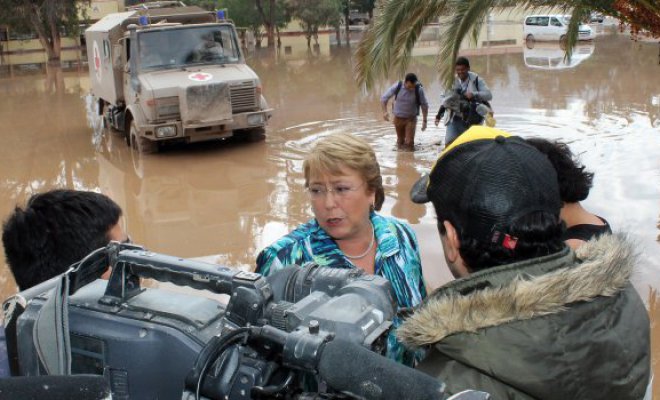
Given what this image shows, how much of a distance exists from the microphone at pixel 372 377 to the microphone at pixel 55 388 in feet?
1.15

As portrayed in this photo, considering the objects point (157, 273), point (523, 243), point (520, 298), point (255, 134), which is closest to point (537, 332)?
point (520, 298)

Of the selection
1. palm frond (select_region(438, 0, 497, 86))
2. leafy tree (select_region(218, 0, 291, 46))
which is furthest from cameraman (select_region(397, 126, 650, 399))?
leafy tree (select_region(218, 0, 291, 46))

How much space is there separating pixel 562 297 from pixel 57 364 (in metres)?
0.95

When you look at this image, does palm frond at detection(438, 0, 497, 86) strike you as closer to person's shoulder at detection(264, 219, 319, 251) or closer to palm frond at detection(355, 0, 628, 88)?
palm frond at detection(355, 0, 628, 88)

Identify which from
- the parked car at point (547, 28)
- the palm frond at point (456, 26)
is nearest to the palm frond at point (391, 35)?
the palm frond at point (456, 26)

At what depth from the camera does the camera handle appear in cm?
139

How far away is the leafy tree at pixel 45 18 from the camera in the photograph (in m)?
30.4

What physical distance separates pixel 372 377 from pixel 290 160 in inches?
378

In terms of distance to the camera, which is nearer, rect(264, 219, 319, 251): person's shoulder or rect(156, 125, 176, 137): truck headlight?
rect(264, 219, 319, 251): person's shoulder

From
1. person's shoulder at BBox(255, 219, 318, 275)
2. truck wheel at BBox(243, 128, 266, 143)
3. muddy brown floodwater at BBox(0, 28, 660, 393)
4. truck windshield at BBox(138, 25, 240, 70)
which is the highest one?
truck windshield at BBox(138, 25, 240, 70)

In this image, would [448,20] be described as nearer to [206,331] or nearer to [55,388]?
[206,331]

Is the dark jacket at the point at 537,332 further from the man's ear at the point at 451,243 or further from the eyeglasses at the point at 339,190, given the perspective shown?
the eyeglasses at the point at 339,190

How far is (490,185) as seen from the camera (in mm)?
1456

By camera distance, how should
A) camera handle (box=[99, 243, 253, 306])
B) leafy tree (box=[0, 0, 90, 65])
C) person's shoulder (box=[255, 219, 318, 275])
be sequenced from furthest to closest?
leafy tree (box=[0, 0, 90, 65])
person's shoulder (box=[255, 219, 318, 275])
camera handle (box=[99, 243, 253, 306])
